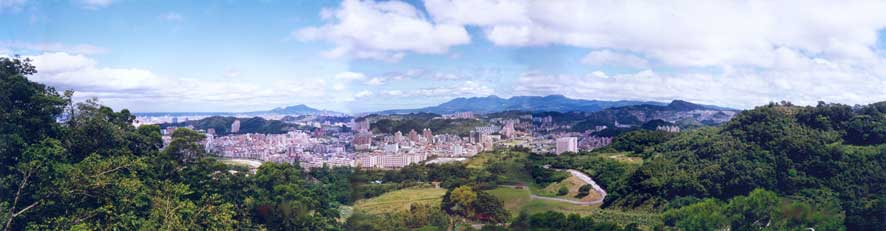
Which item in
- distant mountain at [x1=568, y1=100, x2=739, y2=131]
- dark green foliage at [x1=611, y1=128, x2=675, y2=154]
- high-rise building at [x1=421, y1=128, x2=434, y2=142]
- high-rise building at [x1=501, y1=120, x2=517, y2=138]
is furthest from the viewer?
distant mountain at [x1=568, y1=100, x2=739, y2=131]

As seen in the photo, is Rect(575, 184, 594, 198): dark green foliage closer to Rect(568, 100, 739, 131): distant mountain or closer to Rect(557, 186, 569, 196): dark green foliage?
Rect(557, 186, 569, 196): dark green foliage

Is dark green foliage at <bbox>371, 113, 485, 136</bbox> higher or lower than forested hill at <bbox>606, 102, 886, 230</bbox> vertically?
higher

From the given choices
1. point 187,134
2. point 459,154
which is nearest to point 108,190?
point 187,134

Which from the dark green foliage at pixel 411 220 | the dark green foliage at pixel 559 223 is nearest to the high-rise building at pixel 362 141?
the dark green foliage at pixel 411 220

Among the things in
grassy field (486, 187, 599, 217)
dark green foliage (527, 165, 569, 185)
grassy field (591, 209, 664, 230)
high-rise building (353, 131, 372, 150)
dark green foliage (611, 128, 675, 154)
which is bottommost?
grassy field (591, 209, 664, 230)

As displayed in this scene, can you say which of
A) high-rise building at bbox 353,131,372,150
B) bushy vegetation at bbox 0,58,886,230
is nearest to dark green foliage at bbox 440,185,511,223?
bushy vegetation at bbox 0,58,886,230

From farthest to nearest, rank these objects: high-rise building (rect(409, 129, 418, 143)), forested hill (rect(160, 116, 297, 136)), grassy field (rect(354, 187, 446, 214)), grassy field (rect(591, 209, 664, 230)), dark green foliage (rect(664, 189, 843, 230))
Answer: high-rise building (rect(409, 129, 418, 143)), forested hill (rect(160, 116, 297, 136)), grassy field (rect(354, 187, 446, 214)), grassy field (rect(591, 209, 664, 230)), dark green foliage (rect(664, 189, 843, 230))

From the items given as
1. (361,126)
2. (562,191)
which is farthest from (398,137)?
(562,191)
